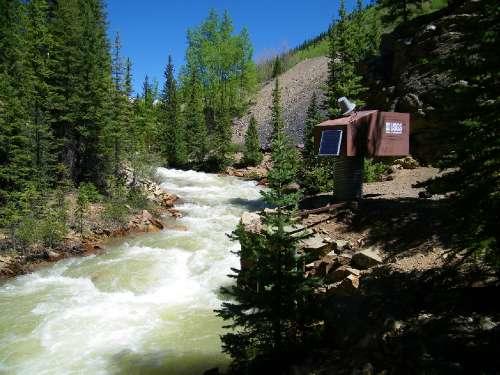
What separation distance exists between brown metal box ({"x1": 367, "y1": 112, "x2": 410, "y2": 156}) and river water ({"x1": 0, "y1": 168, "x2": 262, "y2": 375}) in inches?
240

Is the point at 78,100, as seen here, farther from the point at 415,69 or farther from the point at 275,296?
the point at 275,296

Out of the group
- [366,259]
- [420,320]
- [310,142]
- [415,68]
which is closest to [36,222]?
[366,259]

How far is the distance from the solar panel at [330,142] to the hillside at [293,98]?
32993mm

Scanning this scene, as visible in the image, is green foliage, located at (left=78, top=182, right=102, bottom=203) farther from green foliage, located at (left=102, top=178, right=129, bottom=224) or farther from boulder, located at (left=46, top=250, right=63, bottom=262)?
boulder, located at (left=46, top=250, right=63, bottom=262)

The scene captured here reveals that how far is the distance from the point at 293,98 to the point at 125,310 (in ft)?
168

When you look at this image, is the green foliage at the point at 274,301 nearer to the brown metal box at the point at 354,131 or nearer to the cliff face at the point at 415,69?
the brown metal box at the point at 354,131

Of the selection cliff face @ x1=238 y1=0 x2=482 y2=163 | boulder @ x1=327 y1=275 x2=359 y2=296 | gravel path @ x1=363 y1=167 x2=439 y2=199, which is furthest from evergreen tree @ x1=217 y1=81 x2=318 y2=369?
cliff face @ x1=238 y1=0 x2=482 y2=163

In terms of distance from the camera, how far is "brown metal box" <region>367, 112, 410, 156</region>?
35.1ft

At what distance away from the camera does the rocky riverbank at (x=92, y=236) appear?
604 inches

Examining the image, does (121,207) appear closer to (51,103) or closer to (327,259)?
(51,103)

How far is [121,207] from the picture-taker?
20.4 m

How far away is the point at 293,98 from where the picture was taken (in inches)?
2309

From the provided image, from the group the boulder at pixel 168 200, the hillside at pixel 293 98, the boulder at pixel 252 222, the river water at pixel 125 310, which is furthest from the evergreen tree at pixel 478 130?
the hillside at pixel 293 98

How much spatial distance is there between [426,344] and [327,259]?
3657mm
